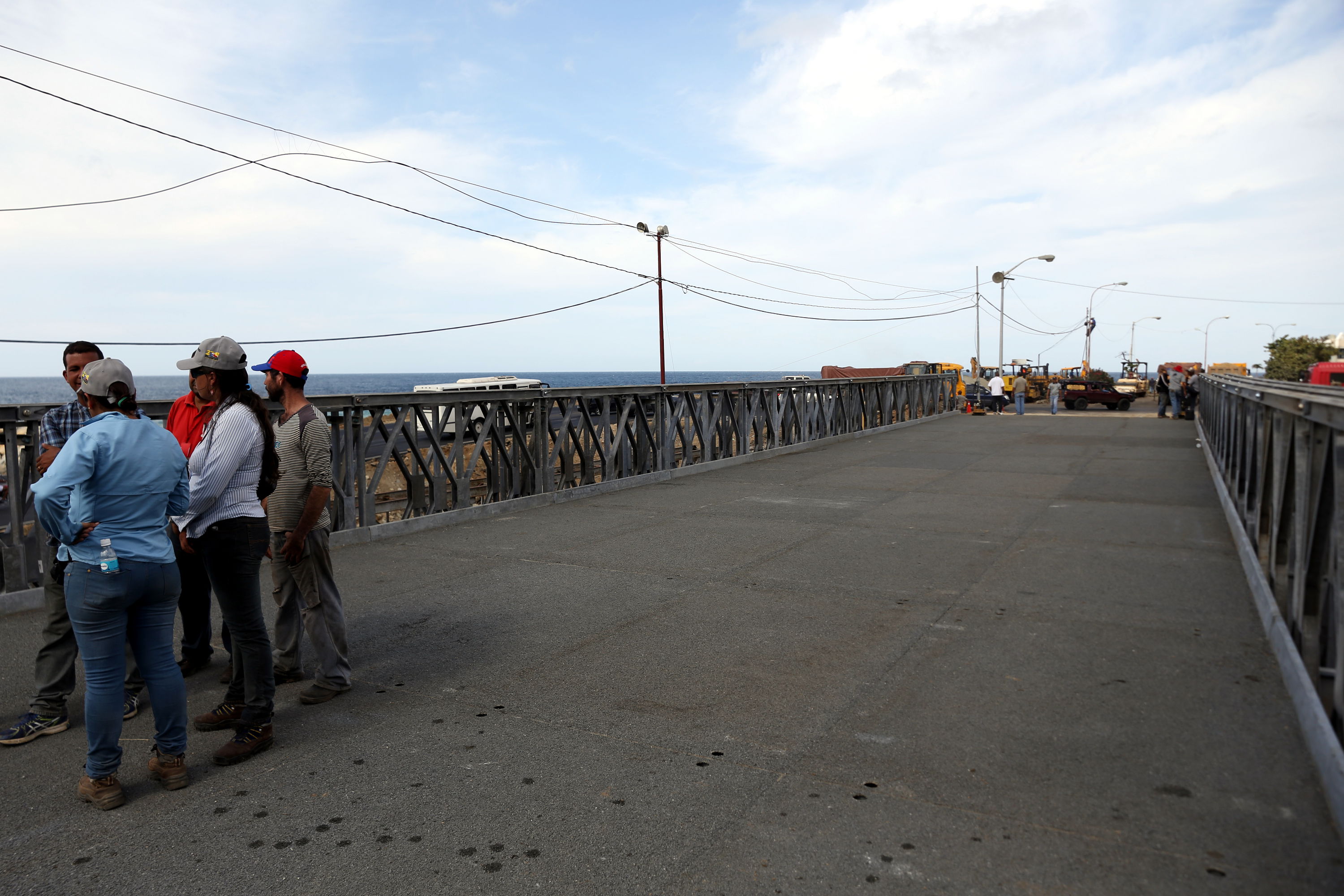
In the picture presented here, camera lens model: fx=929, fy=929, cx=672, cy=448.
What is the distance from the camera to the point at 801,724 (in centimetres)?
444

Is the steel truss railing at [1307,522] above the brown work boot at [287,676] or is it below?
above

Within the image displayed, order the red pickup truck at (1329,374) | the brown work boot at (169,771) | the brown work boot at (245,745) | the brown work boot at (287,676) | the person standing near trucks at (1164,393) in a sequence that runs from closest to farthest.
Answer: the brown work boot at (169,771) → the brown work boot at (245,745) → the brown work boot at (287,676) → the red pickup truck at (1329,374) → the person standing near trucks at (1164,393)

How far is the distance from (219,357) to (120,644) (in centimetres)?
131

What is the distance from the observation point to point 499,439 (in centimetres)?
1147

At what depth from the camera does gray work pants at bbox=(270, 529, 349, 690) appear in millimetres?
4824

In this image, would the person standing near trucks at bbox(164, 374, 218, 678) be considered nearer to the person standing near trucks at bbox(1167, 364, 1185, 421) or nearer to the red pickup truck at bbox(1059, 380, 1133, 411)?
the person standing near trucks at bbox(1167, 364, 1185, 421)

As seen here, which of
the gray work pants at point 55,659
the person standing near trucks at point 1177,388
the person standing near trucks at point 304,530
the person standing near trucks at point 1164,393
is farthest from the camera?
the person standing near trucks at point 1164,393

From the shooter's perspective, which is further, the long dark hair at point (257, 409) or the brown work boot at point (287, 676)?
the brown work boot at point (287, 676)

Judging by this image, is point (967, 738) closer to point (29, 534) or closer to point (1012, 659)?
point (1012, 659)

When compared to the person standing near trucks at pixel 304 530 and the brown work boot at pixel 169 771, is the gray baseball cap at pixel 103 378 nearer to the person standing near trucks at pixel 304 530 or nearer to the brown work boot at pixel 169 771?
the person standing near trucks at pixel 304 530

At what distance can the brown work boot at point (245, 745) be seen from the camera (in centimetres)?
408

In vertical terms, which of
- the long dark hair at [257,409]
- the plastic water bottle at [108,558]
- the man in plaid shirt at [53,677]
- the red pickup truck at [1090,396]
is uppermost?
the long dark hair at [257,409]

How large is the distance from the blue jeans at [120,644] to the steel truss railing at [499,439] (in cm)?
380

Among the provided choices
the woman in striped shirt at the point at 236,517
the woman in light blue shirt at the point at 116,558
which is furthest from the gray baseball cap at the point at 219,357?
the woman in light blue shirt at the point at 116,558
